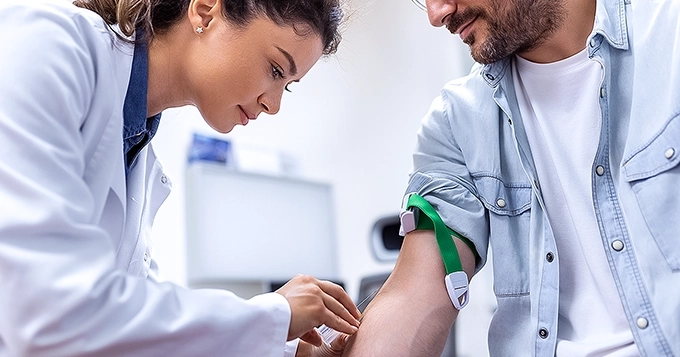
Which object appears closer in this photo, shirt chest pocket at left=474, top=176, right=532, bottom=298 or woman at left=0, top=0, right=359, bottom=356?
woman at left=0, top=0, right=359, bottom=356

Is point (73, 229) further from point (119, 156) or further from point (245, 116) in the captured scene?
point (245, 116)

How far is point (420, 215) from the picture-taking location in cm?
145

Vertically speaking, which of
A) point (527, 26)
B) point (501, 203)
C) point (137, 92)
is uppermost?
point (527, 26)

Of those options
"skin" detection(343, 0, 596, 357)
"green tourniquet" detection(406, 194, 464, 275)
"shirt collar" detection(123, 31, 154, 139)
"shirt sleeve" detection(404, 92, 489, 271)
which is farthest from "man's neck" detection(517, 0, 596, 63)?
"shirt collar" detection(123, 31, 154, 139)

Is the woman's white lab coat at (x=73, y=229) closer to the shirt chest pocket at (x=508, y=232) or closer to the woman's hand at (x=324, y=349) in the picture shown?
the woman's hand at (x=324, y=349)

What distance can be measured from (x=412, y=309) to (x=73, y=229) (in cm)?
66

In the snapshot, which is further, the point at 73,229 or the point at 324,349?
the point at 324,349

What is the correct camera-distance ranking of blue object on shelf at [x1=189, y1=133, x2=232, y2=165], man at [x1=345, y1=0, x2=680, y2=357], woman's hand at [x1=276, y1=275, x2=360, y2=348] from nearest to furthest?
woman's hand at [x1=276, y1=275, x2=360, y2=348] → man at [x1=345, y1=0, x2=680, y2=357] → blue object on shelf at [x1=189, y1=133, x2=232, y2=165]

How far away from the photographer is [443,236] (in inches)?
54.9

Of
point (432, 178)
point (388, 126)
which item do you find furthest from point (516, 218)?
point (388, 126)

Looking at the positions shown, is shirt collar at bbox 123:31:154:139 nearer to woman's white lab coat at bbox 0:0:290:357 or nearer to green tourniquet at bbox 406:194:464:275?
woman's white lab coat at bbox 0:0:290:357

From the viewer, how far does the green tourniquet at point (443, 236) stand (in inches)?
54.3

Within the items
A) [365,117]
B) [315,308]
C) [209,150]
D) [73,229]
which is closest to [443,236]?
[315,308]

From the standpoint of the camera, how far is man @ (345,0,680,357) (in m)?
1.24
